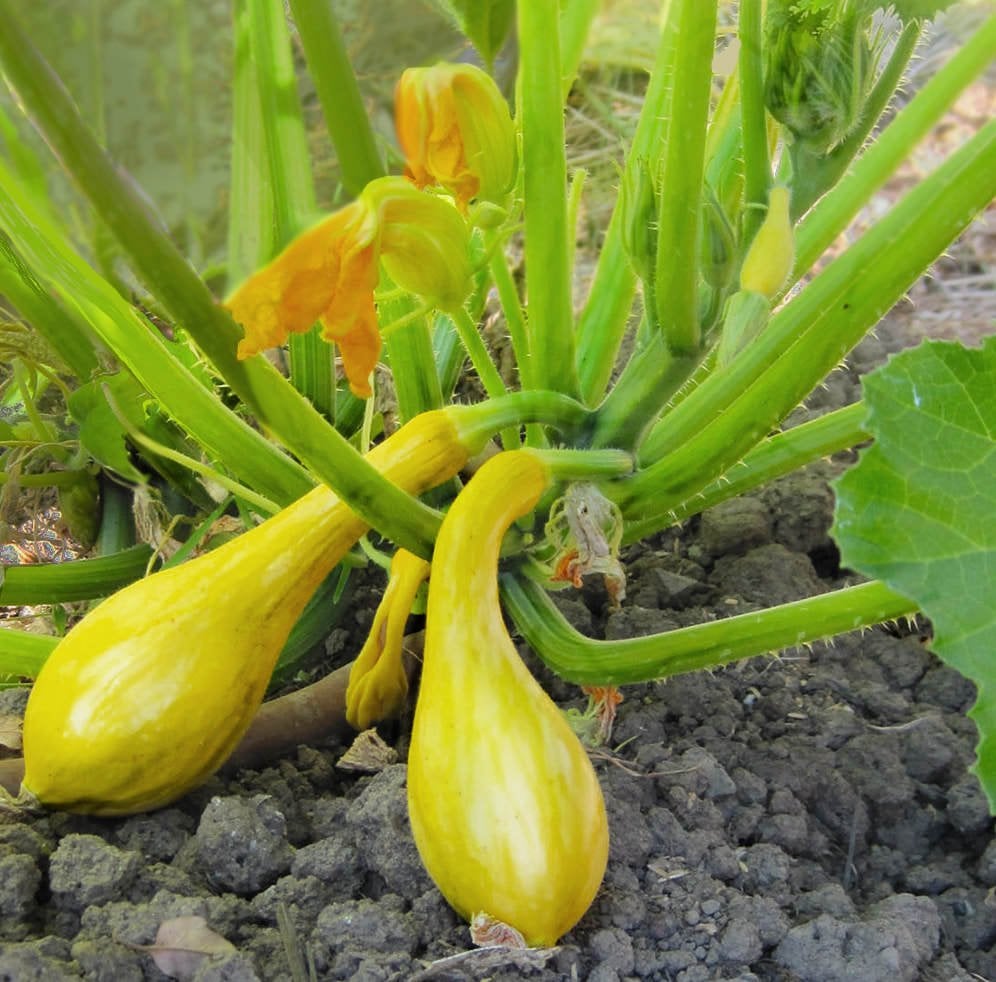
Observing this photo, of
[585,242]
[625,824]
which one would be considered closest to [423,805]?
[625,824]

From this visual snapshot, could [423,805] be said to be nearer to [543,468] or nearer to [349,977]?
[349,977]

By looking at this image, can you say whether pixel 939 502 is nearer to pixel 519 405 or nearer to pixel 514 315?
pixel 519 405

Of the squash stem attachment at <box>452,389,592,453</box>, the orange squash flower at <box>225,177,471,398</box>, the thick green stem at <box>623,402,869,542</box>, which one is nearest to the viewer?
the orange squash flower at <box>225,177,471,398</box>

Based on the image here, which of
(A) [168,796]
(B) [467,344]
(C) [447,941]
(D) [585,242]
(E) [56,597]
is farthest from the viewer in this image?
(D) [585,242]

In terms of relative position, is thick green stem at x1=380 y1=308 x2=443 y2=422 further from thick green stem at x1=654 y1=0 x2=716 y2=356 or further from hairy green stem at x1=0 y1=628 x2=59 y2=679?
hairy green stem at x1=0 y1=628 x2=59 y2=679

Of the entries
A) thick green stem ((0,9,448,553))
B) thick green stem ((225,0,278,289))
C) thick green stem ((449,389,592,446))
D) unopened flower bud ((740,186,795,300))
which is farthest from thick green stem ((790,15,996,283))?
thick green stem ((225,0,278,289))

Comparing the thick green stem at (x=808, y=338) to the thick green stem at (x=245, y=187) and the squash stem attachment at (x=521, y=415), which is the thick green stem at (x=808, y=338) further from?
the thick green stem at (x=245, y=187)
